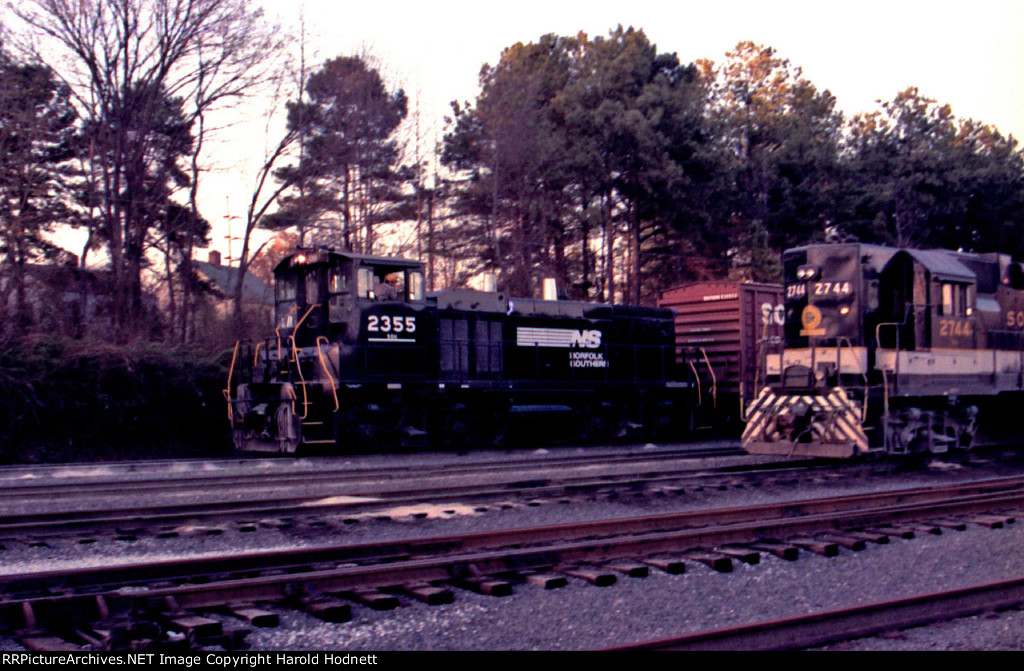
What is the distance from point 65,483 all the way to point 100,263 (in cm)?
1243

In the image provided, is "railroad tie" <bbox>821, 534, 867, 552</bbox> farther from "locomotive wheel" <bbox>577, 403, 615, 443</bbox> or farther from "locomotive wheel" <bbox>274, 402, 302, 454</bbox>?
"locomotive wheel" <bbox>577, 403, 615, 443</bbox>

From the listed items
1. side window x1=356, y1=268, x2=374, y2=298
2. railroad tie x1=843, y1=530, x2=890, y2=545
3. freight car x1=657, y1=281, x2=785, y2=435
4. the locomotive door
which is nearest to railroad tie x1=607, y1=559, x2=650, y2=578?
railroad tie x1=843, y1=530, x2=890, y2=545

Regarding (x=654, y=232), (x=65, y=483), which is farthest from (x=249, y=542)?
(x=654, y=232)

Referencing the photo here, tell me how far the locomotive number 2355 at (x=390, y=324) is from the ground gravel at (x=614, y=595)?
6.61 metres

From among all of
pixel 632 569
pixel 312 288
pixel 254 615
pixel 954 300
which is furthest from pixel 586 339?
pixel 254 615

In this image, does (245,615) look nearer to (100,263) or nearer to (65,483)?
(65,483)

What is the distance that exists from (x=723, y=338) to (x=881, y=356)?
22.2 ft

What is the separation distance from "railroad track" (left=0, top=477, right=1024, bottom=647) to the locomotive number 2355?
808 centimetres

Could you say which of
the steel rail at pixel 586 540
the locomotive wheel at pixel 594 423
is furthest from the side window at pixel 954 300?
the locomotive wheel at pixel 594 423

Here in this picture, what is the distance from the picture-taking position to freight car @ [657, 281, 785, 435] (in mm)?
17875

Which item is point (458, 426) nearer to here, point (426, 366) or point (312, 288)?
point (426, 366)

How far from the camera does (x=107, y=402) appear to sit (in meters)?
16.3

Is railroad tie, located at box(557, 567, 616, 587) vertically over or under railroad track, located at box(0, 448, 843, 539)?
over

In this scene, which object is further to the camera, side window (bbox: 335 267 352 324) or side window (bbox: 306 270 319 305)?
side window (bbox: 306 270 319 305)
